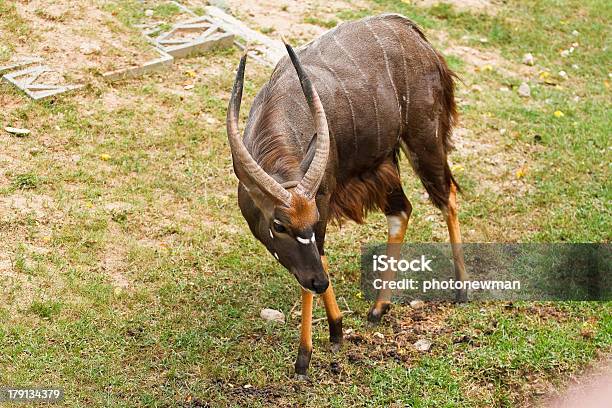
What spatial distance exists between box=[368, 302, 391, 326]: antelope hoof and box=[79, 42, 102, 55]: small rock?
4700mm

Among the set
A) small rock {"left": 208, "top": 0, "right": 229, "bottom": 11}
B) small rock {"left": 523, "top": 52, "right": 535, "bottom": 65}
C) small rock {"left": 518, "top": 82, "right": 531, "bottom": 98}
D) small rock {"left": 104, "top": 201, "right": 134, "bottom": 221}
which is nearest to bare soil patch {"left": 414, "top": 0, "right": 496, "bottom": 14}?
small rock {"left": 523, "top": 52, "right": 535, "bottom": 65}

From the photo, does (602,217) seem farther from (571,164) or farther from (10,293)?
(10,293)

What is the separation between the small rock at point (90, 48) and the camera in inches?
375

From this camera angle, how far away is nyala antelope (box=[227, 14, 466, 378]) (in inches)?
205

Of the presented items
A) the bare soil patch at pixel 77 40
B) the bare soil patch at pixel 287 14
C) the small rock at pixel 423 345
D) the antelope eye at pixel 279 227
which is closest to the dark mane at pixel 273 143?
the antelope eye at pixel 279 227

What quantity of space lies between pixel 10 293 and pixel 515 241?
13.3ft

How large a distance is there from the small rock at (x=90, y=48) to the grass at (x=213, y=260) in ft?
2.21

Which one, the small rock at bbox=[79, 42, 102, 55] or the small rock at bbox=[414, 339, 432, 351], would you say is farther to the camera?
the small rock at bbox=[79, 42, 102, 55]

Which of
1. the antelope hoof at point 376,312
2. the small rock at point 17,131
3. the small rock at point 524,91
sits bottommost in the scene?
the small rock at point 524,91

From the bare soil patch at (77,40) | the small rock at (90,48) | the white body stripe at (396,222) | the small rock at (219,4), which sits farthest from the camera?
the small rock at (219,4)

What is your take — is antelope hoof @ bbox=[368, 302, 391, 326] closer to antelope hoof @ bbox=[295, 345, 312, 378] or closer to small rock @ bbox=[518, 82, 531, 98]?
antelope hoof @ bbox=[295, 345, 312, 378]

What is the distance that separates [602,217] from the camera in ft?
25.4

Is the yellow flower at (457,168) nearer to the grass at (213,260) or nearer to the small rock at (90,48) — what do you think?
the grass at (213,260)

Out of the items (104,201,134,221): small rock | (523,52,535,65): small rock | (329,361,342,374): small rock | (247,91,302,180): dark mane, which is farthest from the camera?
(523,52,535,65): small rock
